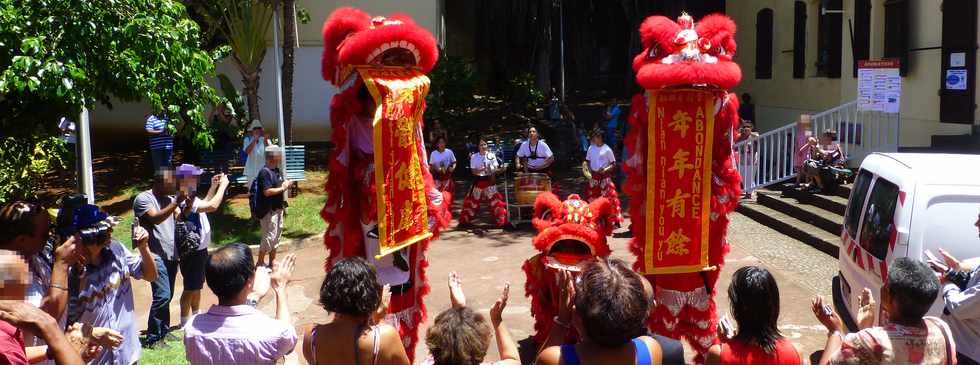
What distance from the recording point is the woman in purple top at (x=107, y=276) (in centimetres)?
442

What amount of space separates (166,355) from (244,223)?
617cm

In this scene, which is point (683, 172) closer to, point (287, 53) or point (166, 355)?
point (166, 355)

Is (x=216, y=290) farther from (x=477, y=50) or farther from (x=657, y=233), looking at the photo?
(x=477, y=50)

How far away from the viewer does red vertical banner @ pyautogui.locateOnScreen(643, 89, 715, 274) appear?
5730mm

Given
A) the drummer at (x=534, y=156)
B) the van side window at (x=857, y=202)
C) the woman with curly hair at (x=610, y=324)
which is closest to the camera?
the woman with curly hair at (x=610, y=324)

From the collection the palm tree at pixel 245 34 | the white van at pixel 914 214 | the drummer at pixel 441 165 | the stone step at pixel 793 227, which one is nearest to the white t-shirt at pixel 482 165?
the drummer at pixel 441 165

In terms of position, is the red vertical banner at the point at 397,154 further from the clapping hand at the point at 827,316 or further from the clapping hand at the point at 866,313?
the clapping hand at the point at 866,313

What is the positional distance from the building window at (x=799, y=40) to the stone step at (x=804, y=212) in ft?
18.1

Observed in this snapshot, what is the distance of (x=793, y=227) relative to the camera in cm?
1187

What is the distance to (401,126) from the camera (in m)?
5.36

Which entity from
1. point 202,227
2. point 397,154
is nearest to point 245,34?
point 202,227

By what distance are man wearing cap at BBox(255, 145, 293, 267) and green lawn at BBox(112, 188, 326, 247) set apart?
2.09 metres

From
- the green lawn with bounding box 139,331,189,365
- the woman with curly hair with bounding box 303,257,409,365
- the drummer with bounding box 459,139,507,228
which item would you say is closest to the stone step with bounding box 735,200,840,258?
the drummer with bounding box 459,139,507,228

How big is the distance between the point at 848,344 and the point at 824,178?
990 cm
